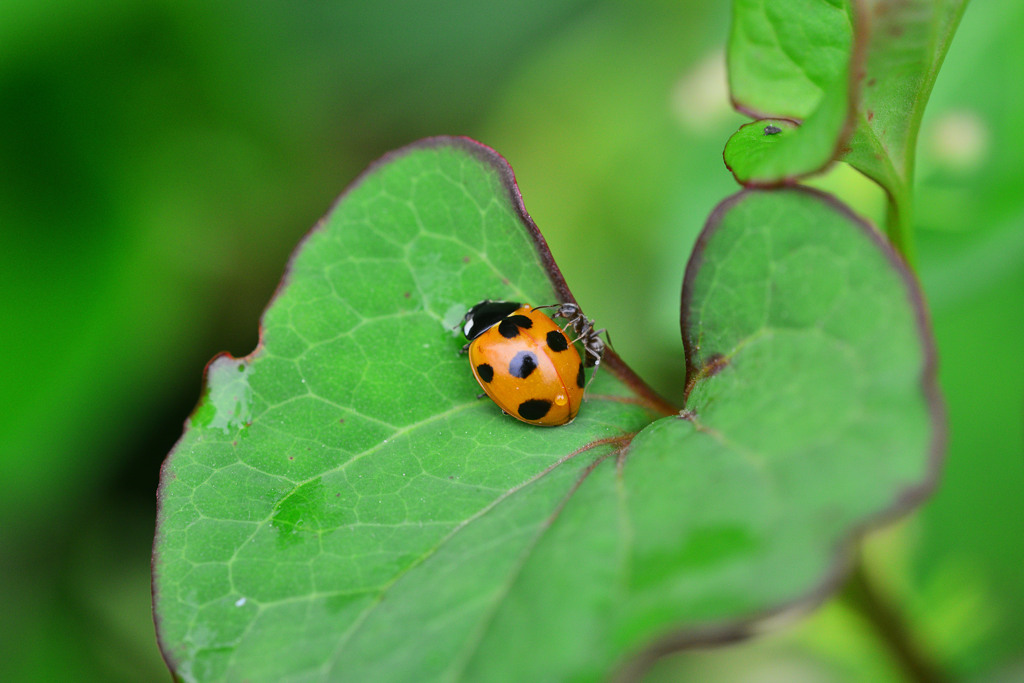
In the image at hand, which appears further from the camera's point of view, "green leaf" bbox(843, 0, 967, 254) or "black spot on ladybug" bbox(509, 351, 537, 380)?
"black spot on ladybug" bbox(509, 351, 537, 380)

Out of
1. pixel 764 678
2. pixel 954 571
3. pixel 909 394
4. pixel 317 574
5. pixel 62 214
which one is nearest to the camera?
pixel 909 394

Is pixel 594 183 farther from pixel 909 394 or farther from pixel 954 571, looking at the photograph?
pixel 909 394

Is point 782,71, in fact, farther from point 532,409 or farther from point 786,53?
point 532,409

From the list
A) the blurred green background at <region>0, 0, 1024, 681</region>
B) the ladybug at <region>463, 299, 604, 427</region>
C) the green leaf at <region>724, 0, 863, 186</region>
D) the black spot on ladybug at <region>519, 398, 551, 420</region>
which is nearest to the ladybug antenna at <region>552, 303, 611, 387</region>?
the ladybug at <region>463, 299, 604, 427</region>

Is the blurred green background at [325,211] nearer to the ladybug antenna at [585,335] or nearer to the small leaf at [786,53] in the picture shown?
the ladybug antenna at [585,335]

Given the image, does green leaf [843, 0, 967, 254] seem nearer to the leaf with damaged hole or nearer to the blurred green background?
the leaf with damaged hole

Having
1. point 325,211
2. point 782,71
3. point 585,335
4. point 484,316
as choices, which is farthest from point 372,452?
point 325,211

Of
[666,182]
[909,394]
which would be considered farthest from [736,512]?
[666,182]
